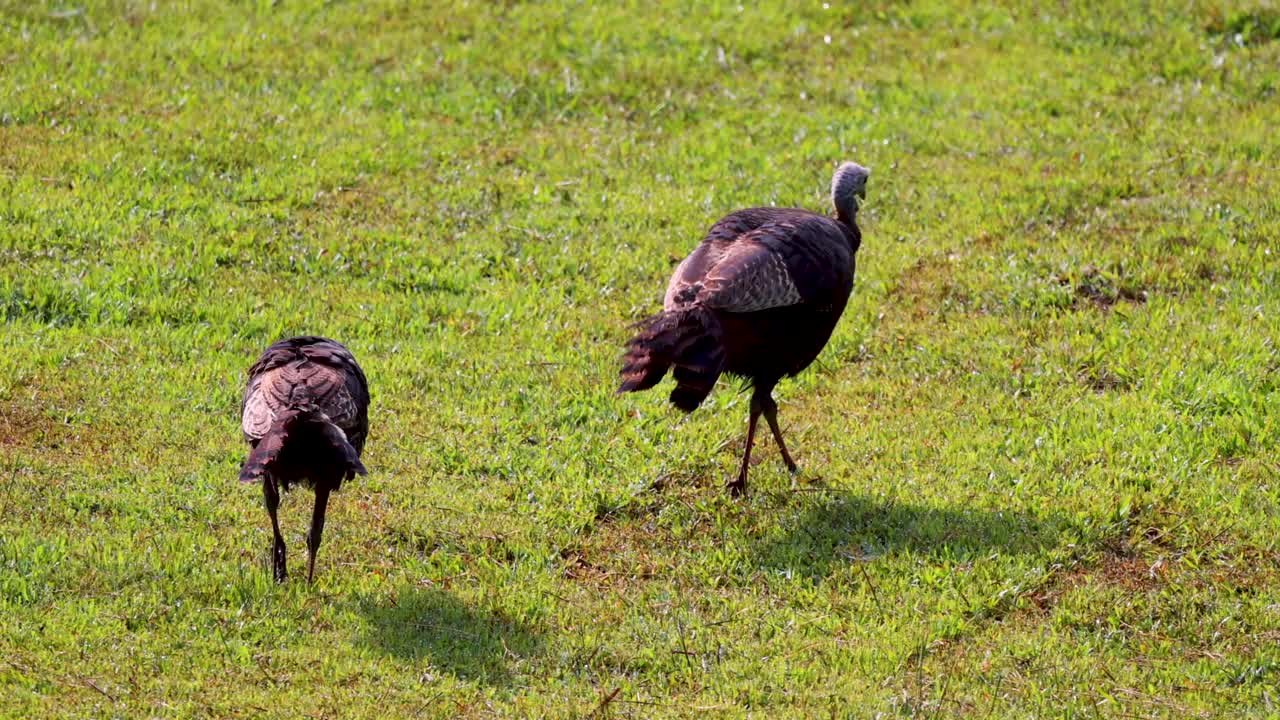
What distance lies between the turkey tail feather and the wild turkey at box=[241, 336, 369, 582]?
1518 millimetres

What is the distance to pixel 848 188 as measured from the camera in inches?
406

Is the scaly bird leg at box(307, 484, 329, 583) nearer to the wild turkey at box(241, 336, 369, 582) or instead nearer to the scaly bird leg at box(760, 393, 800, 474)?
the wild turkey at box(241, 336, 369, 582)

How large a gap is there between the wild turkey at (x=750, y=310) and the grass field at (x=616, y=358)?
81 centimetres

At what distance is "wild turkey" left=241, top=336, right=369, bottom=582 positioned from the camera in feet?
24.4

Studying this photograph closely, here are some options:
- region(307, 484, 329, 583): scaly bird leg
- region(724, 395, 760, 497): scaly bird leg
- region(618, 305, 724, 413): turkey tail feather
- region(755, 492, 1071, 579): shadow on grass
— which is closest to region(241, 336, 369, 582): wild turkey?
region(307, 484, 329, 583): scaly bird leg

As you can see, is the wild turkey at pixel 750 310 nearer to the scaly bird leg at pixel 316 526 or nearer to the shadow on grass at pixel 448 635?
the shadow on grass at pixel 448 635

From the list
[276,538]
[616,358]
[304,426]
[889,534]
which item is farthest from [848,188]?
[276,538]

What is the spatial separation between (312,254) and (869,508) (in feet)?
17.6

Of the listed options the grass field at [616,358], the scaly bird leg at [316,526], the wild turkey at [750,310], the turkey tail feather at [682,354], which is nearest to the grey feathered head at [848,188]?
the wild turkey at [750,310]

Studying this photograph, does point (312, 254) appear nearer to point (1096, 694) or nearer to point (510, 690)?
point (510, 690)

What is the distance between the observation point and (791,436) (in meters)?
10.2

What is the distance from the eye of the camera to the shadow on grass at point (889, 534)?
28.0 feet

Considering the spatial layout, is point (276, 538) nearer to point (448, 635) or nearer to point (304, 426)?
point (304, 426)

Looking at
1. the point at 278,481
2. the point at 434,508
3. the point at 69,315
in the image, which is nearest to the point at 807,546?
the point at 434,508
